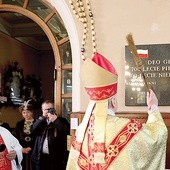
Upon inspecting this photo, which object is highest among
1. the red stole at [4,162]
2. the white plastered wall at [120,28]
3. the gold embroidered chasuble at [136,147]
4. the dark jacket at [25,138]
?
the white plastered wall at [120,28]

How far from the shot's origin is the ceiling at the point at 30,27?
4.27 meters

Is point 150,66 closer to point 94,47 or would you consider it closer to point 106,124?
point 94,47

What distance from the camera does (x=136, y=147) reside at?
247 centimetres

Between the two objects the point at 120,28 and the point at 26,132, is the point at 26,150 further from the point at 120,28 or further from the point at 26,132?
the point at 120,28

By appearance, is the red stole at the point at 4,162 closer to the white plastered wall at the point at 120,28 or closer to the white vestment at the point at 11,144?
the white vestment at the point at 11,144

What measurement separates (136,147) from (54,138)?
5.69ft

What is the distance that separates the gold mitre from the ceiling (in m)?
1.73

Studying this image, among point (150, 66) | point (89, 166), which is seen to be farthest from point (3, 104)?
point (89, 166)

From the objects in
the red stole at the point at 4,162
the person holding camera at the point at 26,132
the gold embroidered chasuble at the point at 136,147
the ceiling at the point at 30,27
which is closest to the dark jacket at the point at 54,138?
the person holding camera at the point at 26,132

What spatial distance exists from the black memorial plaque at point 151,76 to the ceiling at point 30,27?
0.89m

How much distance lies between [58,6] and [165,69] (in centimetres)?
124

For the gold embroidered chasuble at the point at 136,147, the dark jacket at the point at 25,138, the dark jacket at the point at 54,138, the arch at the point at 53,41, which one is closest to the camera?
the gold embroidered chasuble at the point at 136,147

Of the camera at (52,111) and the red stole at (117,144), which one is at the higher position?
the camera at (52,111)

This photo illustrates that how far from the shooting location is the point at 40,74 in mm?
8414
